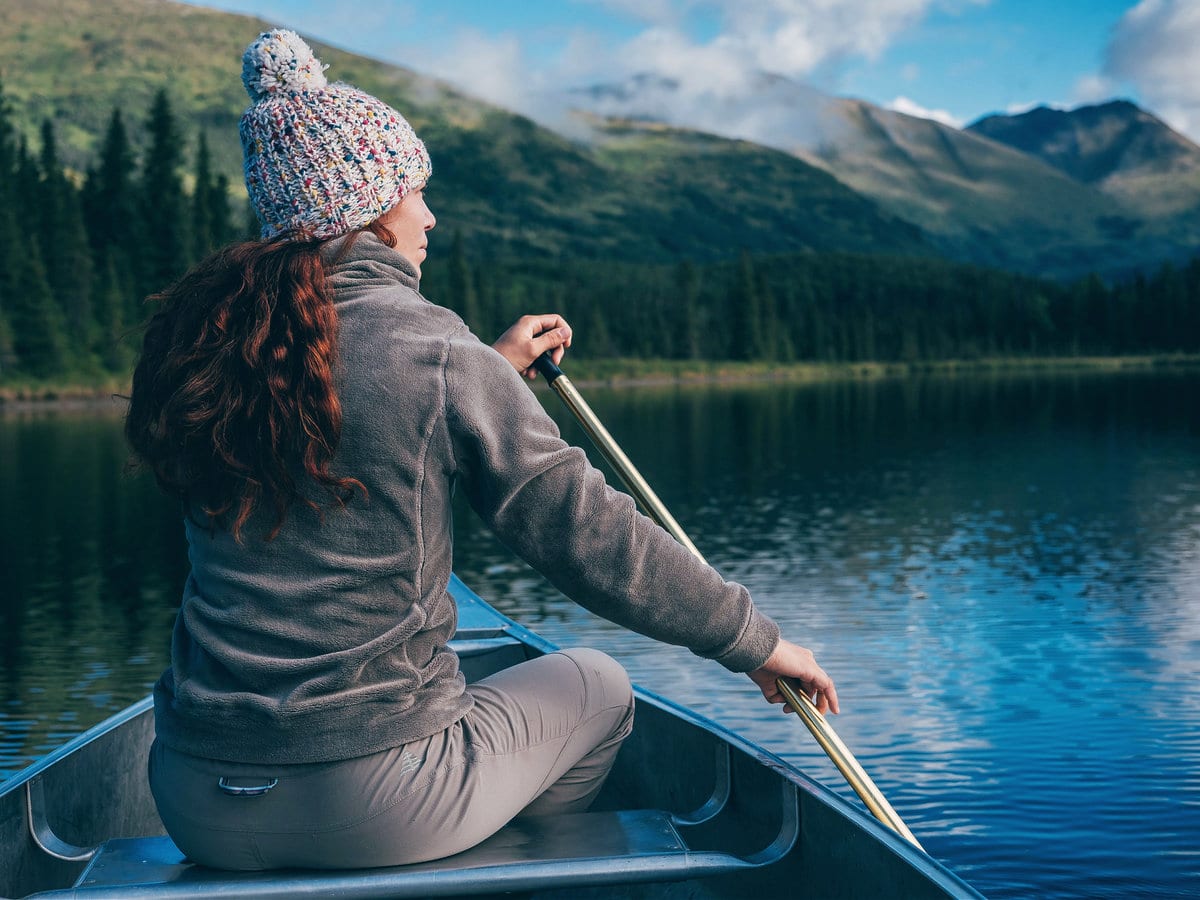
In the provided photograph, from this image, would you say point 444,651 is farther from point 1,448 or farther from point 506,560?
point 1,448

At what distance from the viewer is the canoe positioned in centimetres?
313

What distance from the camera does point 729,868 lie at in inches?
131

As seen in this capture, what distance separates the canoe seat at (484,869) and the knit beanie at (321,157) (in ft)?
4.92

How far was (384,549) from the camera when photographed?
2953 millimetres

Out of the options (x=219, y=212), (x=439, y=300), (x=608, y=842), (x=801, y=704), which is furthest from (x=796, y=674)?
(x=439, y=300)

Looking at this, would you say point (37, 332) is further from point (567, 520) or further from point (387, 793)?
point (567, 520)

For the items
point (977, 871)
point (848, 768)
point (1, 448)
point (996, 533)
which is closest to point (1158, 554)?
point (996, 533)

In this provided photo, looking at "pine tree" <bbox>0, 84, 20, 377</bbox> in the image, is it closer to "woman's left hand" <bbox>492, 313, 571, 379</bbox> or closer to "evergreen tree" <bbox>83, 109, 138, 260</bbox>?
"evergreen tree" <bbox>83, 109, 138, 260</bbox>

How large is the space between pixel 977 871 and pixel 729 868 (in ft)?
11.9

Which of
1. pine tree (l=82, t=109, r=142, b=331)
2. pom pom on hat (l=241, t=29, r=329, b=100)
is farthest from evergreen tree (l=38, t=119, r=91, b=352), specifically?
pom pom on hat (l=241, t=29, r=329, b=100)

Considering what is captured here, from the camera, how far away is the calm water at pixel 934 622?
732cm

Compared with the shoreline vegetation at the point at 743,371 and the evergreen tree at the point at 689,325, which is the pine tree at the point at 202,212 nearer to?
the shoreline vegetation at the point at 743,371

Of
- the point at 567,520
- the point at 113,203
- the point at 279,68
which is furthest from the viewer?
the point at 113,203

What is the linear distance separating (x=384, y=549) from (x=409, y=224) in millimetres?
863
